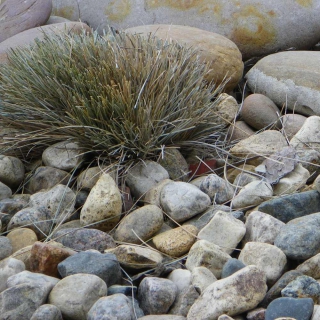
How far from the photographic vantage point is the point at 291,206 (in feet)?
8.50

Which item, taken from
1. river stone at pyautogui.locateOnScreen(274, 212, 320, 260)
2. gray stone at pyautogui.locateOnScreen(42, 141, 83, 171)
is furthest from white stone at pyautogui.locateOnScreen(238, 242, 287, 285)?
gray stone at pyautogui.locateOnScreen(42, 141, 83, 171)

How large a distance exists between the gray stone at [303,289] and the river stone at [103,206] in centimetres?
93

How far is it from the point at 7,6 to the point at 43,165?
1.77 meters

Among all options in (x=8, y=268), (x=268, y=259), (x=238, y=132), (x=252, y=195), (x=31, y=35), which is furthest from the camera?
(x=31, y=35)

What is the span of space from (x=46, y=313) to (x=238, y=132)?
1736mm

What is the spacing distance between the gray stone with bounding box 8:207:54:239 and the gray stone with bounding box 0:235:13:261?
0.53ft

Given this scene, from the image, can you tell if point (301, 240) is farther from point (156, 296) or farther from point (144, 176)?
Result: point (144, 176)

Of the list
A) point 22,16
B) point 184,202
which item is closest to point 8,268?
point 184,202

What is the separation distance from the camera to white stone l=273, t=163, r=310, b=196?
2.84 metres

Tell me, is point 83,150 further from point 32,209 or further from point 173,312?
point 173,312

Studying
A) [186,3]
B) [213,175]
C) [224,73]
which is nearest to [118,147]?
[213,175]

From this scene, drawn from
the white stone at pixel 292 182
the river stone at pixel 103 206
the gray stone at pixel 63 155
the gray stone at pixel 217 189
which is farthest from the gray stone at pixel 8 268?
the white stone at pixel 292 182

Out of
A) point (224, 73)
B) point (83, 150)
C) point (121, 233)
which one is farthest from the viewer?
point (224, 73)

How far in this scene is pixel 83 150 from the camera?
10.2 ft
